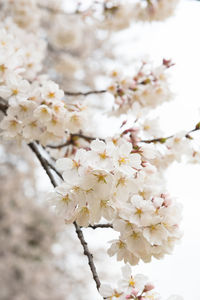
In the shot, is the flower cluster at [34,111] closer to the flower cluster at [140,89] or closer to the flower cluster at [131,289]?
the flower cluster at [140,89]

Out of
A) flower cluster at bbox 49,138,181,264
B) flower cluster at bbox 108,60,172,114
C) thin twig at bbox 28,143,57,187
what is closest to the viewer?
flower cluster at bbox 49,138,181,264

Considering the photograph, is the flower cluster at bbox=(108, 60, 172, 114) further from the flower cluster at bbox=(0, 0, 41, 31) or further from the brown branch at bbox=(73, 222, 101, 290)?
the flower cluster at bbox=(0, 0, 41, 31)

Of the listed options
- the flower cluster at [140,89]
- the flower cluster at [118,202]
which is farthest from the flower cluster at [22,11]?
the flower cluster at [118,202]

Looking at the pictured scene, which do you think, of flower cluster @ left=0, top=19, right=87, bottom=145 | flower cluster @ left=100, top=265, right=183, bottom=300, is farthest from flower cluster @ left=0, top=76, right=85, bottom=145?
flower cluster @ left=100, top=265, right=183, bottom=300

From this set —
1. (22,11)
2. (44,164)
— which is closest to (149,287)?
(44,164)

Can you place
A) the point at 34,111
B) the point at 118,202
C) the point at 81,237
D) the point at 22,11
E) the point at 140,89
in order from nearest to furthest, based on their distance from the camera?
the point at 118,202, the point at 81,237, the point at 34,111, the point at 140,89, the point at 22,11

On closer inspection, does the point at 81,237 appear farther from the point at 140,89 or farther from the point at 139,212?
the point at 140,89
